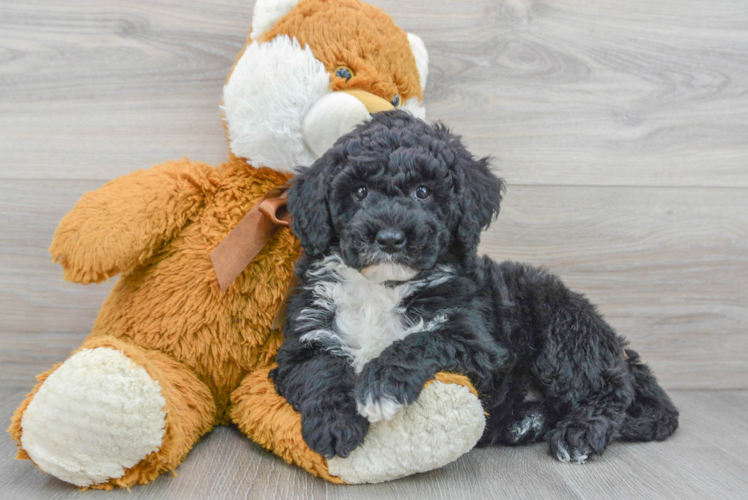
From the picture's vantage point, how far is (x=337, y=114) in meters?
1.44

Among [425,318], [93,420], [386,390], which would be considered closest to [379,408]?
[386,390]

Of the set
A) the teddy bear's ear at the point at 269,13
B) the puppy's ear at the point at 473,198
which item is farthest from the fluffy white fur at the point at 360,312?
the teddy bear's ear at the point at 269,13

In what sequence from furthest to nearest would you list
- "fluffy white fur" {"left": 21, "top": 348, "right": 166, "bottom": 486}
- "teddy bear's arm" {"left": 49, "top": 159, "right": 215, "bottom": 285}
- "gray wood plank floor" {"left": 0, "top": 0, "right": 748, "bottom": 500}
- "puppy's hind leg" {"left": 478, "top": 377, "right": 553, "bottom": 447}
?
1. "gray wood plank floor" {"left": 0, "top": 0, "right": 748, "bottom": 500}
2. "puppy's hind leg" {"left": 478, "top": 377, "right": 553, "bottom": 447}
3. "teddy bear's arm" {"left": 49, "top": 159, "right": 215, "bottom": 285}
4. "fluffy white fur" {"left": 21, "top": 348, "right": 166, "bottom": 486}

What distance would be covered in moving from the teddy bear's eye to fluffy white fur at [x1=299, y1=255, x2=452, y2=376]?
0.48 m

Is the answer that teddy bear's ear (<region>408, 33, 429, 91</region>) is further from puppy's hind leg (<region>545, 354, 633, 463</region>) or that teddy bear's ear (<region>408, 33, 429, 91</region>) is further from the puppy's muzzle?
puppy's hind leg (<region>545, 354, 633, 463</region>)

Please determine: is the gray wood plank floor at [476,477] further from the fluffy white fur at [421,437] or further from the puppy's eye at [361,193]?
the puppy's eye at [361,193]

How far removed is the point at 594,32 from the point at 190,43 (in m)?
1.39

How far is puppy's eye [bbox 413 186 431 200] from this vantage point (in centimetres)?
130

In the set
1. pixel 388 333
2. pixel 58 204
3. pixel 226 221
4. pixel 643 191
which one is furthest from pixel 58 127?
pixel 643 191

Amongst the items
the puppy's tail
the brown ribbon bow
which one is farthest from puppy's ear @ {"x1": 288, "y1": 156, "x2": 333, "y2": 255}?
the puppy's tail

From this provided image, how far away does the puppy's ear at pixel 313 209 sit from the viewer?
1.33 meters

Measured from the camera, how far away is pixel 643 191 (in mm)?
2131

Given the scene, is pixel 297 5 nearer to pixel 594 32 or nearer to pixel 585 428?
pixel 594 32

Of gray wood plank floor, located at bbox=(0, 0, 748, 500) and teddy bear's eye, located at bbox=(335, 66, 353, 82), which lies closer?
teddy bear's eye, located at bbox=(335, 66, 353, 82)
